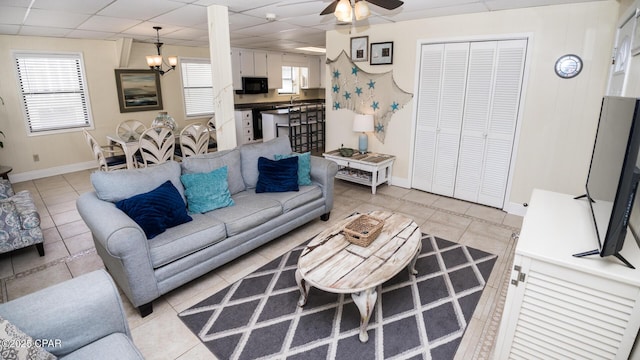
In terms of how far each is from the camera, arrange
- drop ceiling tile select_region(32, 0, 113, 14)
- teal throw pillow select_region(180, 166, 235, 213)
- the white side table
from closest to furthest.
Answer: teal throw pillow select_region(180, 166, 235, 213) < drop ceiling tile select_region(32, 0, 113, 14) < the white side table

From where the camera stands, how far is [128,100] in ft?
20.8

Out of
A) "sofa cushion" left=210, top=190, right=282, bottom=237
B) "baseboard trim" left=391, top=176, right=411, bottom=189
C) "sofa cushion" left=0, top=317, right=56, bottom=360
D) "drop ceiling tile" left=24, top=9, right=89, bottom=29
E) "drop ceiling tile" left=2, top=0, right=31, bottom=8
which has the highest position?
"drop ceiling tile" left=24, top=9, right=89, bottom=29

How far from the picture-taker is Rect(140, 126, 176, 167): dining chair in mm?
4273

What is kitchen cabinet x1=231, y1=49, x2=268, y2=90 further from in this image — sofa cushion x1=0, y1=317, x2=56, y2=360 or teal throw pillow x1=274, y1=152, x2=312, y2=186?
sofa cushion x1=0, y1=317, x2=56, y2=360

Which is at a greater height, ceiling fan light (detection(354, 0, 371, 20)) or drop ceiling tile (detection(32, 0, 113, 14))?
drop ceiling tile (detection(32, 0, 113, 14))

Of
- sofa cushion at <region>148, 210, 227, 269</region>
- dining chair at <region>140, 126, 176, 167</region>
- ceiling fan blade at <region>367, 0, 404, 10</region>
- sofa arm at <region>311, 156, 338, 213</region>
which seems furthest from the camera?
dining chair at <region>140, 126, 176, 167</region>

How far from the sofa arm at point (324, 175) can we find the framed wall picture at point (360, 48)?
6.91ft

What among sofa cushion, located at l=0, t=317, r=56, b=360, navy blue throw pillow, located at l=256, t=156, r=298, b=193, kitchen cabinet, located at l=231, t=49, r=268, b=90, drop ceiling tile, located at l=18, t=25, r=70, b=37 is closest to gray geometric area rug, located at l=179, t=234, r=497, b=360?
navy blue throw pillow, located at l=256, t=156, r=298, b=193

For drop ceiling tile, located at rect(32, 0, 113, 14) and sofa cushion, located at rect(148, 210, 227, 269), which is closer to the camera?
sofa cushion, located at rect(148, 210, 227, 269)

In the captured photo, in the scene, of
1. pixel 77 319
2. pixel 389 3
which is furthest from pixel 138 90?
pixel 77 319

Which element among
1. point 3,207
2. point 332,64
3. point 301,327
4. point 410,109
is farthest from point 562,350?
point 332,64

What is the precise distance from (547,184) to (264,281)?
11.2 feet

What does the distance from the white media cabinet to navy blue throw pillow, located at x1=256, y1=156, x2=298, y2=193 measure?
2.19 meters

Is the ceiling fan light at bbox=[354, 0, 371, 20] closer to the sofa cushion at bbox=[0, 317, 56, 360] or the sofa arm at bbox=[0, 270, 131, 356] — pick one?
the sofa arm at bbox=[0, 270, 131, 356]
